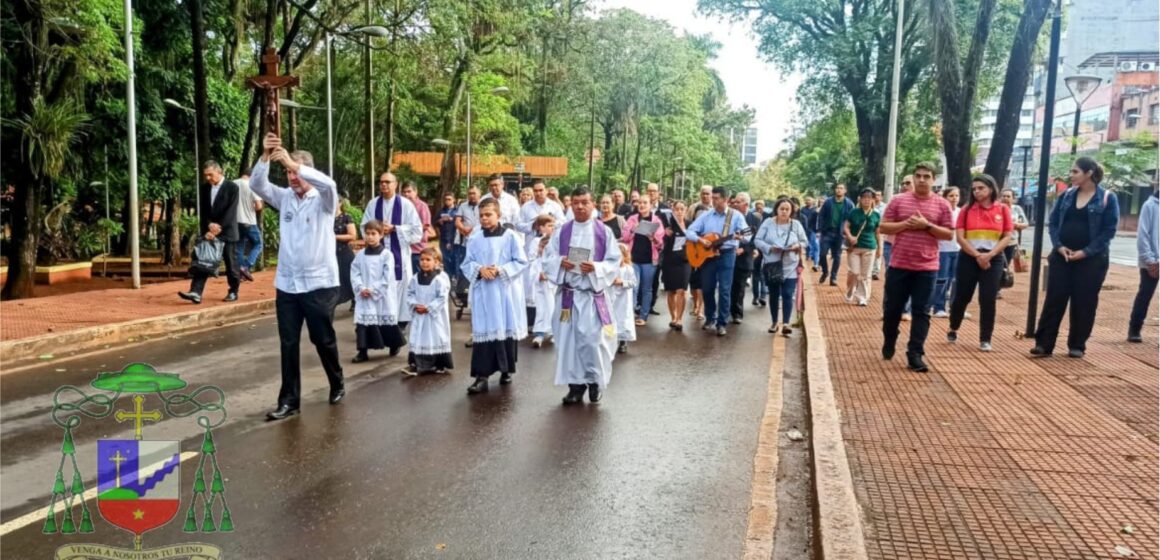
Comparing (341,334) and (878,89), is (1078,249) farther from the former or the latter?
(878,89)

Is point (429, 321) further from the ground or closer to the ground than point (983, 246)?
closer to the ground

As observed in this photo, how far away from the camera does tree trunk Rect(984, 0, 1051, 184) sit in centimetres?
1341

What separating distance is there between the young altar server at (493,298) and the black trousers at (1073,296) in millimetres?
5165

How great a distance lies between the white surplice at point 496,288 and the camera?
777 cm

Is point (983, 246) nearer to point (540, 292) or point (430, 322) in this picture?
point (540, 292)

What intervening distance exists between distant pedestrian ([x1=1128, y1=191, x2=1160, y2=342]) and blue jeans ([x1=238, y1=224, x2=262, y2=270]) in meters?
11.7

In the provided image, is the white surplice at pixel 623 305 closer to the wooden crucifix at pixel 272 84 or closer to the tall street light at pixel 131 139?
the wooden crucifix at pixel 272 84

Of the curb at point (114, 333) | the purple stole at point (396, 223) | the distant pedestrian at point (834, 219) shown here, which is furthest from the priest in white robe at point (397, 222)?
the distant pedestrian at point (834, 219)

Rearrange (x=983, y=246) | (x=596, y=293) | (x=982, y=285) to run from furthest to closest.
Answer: (x=983, y=246), (x=982, y=285), (x=596, y=293)

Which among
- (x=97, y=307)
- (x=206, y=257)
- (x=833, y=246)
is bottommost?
(x=97, y=307)

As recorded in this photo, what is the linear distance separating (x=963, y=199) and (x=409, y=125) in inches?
1105

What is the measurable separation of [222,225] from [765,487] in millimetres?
10082

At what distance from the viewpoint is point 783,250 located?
36.3ft

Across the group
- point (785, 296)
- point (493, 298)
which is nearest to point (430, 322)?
point (493, 298)
